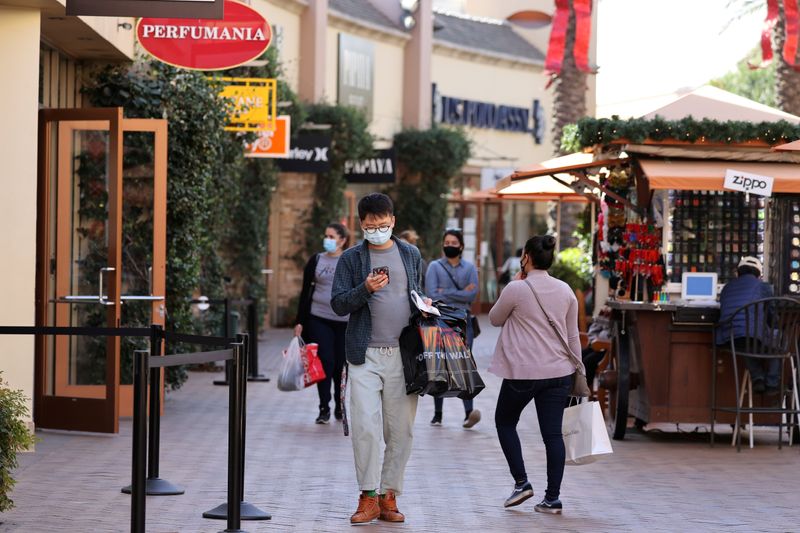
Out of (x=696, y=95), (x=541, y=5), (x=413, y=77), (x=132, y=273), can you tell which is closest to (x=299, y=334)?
(x=132, y=273)

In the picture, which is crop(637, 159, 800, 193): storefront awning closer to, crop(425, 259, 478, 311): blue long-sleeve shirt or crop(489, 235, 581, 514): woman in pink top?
crop(425, 259, 478, 311): blue long-sleeve shirt

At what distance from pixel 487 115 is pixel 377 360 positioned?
29.7 meters

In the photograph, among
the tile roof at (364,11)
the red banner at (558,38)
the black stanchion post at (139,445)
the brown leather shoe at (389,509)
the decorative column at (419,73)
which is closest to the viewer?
the black stanchion post at (139,445)

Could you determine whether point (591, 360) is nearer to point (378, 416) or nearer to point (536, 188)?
point (536, 188)

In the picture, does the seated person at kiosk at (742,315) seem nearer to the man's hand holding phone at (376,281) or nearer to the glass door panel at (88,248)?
the man's hand holding phone at (376,281)

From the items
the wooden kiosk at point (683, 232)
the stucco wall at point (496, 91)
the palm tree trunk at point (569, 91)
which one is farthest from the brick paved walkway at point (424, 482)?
the stucco wall at point (496, 91)

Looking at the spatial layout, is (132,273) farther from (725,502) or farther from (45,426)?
(725,502)

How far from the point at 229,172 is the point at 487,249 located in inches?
765

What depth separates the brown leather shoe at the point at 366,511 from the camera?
7.75 metres

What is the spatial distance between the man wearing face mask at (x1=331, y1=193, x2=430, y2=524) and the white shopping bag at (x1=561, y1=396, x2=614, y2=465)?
1202 millimetres

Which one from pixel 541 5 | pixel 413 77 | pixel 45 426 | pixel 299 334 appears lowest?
pixel 45 426

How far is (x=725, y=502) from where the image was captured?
8.77 meters

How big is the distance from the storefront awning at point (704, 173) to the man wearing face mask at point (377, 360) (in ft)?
13.6

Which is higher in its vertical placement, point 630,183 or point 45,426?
point 630,183
